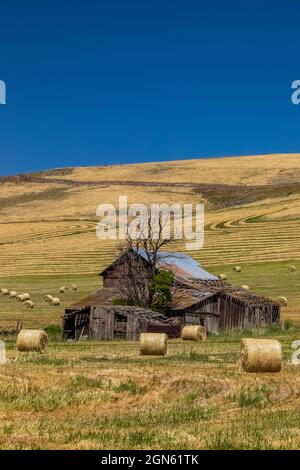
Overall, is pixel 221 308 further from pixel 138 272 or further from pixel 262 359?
pixel 262 359

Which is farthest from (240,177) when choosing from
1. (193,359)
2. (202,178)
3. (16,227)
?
(193,359)

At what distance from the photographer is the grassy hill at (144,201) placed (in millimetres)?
72312

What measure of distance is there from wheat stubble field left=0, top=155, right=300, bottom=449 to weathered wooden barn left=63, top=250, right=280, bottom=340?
2.06 metres

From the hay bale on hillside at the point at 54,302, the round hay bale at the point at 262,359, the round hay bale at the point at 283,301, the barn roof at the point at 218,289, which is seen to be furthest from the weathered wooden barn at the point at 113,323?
the round hay bale at the point at 262,359

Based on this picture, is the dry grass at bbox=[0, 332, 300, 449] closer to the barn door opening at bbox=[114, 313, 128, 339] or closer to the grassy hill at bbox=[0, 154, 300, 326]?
the barn door opening at bbox=[114, 313, 128, 339]

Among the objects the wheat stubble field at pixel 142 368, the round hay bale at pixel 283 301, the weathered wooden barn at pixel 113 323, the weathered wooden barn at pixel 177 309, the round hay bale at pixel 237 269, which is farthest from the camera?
the round hay bale at pixel 237 269

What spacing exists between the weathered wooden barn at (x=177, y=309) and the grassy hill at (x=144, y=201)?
239cm

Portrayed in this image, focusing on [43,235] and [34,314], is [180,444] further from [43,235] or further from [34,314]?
[43,235]

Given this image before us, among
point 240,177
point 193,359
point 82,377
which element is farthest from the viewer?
point 240,177

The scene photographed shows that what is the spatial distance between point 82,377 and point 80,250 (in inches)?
3050

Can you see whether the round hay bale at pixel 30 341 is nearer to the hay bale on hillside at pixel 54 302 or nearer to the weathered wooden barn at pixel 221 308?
the weathered wooden barn at pixel 221 308

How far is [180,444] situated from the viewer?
13703 millimetres

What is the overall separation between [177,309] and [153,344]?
2498cm
